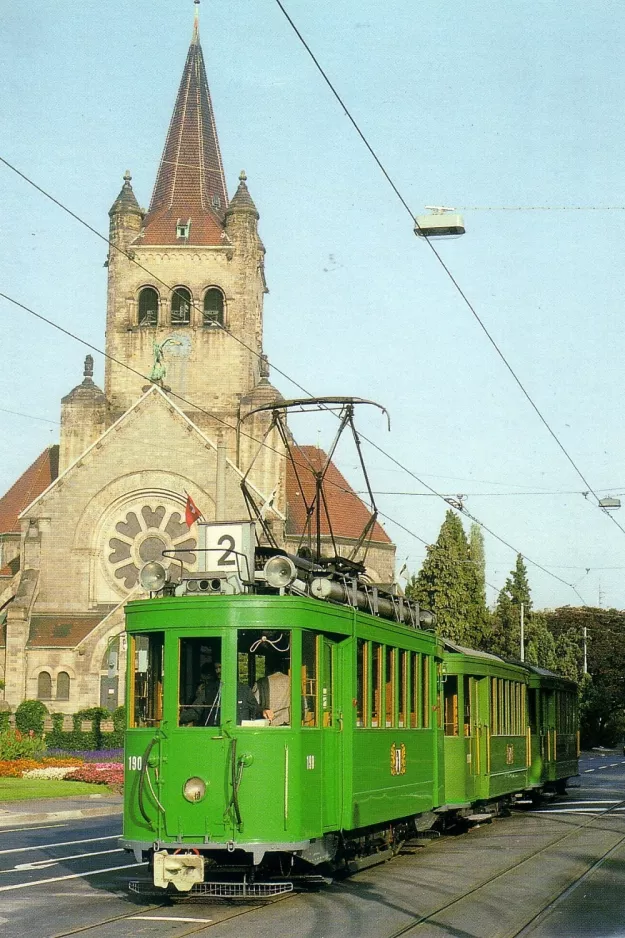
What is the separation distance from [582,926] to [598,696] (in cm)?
6875

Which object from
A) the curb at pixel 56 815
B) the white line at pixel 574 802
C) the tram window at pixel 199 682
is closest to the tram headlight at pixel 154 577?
the tram window at pixel 199 682

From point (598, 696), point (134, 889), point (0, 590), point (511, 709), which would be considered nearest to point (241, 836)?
point (134, 889)

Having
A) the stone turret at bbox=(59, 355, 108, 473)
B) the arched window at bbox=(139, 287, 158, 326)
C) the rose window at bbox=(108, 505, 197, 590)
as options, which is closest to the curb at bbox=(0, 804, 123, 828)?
the rose window at bbox=(108, 505, 197, 590)

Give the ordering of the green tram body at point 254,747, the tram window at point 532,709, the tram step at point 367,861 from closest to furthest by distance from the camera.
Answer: the green tram body at point 254,747 → the tram step at point 367,861 → the tram window at point 532,709

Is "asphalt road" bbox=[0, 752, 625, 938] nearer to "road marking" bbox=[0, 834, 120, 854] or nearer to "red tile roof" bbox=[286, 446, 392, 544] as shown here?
"road marking" bbox=[0, 834, 120, 854]

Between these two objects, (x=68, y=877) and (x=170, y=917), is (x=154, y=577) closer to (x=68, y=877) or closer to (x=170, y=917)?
(x=170, y=917)

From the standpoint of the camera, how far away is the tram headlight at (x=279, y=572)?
13086mm

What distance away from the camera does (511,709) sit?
24250 millimetres

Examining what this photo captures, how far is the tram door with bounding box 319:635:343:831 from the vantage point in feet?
43.5

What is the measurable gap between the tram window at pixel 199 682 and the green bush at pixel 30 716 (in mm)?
38957

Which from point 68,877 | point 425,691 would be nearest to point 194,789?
point 68,877

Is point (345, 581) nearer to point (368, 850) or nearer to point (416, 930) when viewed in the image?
point (368, 850)

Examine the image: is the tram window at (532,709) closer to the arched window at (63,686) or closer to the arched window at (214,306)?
the arched window at (63,686)

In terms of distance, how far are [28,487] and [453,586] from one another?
2213 centimetres
